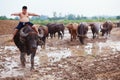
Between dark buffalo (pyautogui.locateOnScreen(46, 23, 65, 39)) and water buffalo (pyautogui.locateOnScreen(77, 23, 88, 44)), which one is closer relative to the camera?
water buffalo (pyautogui.locateOnScreen(77, 23, 88, 44))

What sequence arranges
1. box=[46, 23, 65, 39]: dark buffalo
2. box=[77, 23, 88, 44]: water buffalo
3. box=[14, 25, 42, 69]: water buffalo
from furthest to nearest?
box=[46, 23, 65, 39]: dark buffalo → box=[77, 23, 88, 44]: water buffalo → box=[14, 25, 42, 69]: water buffalo

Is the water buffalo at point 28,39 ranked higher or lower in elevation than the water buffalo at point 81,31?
higher

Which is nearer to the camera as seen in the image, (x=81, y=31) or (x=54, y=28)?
(x=81, y=31)

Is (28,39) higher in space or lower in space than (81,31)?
higher

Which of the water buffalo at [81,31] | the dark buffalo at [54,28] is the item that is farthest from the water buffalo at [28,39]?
the dark buffalo at [54,28]

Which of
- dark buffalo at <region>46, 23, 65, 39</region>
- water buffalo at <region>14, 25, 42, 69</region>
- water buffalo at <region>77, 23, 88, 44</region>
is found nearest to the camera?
water buffalo at <region>14, 25, 42, 69</region>

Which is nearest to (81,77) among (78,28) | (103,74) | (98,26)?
(103,74)

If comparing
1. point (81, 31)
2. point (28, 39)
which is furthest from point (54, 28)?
point (28, 39)

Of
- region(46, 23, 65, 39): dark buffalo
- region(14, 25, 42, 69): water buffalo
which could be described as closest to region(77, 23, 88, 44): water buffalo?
region(46, 23, 65, 39): dark buffalo

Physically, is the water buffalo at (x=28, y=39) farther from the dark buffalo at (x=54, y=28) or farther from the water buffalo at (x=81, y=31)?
the dark buffalo at (x=54, y=28)

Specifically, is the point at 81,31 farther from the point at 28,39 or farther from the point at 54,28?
the point at 28,39

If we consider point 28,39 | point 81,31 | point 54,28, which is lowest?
point 54,28

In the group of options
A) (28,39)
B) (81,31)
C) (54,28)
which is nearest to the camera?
(28,39)

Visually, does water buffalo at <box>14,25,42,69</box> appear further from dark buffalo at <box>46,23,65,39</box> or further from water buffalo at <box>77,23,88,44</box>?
dark buffalo at <box>46,23,65,39</box>
